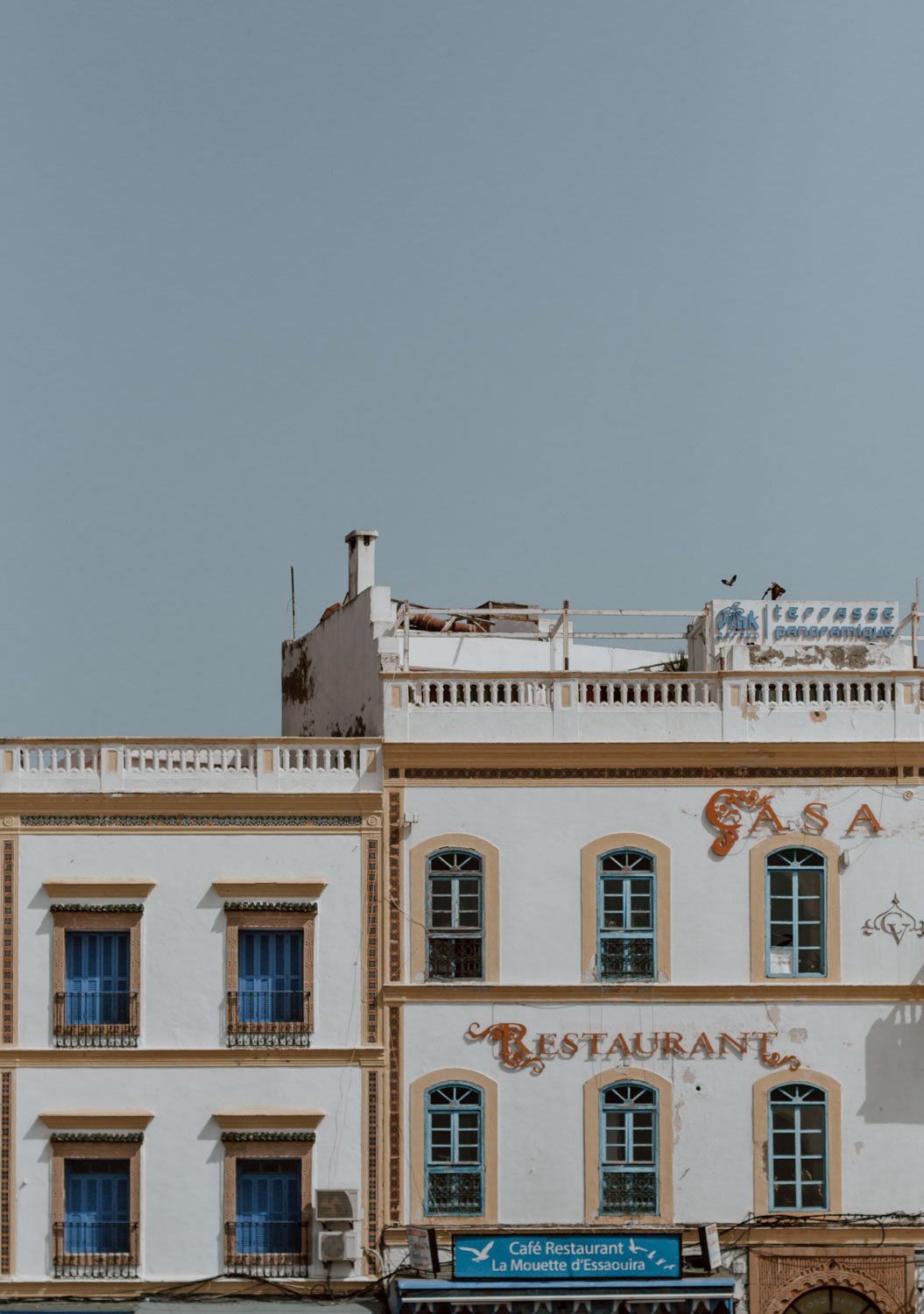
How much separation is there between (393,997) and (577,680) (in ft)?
16.5

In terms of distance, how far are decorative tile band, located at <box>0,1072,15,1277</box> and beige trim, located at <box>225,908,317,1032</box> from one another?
3229 millimetres

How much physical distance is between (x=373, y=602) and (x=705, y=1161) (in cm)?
943

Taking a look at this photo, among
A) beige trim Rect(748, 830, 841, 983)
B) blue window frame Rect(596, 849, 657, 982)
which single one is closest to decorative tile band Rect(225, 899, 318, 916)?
blue window frame Rect(596, 849, 657, 982)

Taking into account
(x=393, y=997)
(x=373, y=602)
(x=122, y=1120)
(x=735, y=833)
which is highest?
(x=373, y=602)

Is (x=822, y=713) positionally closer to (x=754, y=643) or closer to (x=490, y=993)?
(x=754, y=643)

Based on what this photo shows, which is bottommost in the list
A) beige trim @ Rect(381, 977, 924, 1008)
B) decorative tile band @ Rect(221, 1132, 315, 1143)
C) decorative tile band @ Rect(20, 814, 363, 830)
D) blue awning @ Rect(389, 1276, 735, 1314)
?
blue awning @ Rect(389, 1276, 735, 1314)

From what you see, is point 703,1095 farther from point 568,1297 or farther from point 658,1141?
point 568,1297

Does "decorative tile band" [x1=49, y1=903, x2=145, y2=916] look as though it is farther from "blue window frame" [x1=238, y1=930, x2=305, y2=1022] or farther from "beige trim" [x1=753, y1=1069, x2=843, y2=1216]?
"beige trim" [x1=753, y1=1069, x2=843, y2=1216]

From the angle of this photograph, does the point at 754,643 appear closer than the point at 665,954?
No

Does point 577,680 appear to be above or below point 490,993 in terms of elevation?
above

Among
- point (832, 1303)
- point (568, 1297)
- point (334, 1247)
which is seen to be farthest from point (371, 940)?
point (832, 1303)

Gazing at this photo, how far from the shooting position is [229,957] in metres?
25.0

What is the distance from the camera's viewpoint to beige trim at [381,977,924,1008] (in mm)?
25125

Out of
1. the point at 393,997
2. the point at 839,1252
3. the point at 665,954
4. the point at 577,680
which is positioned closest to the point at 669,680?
the point at 577,680
